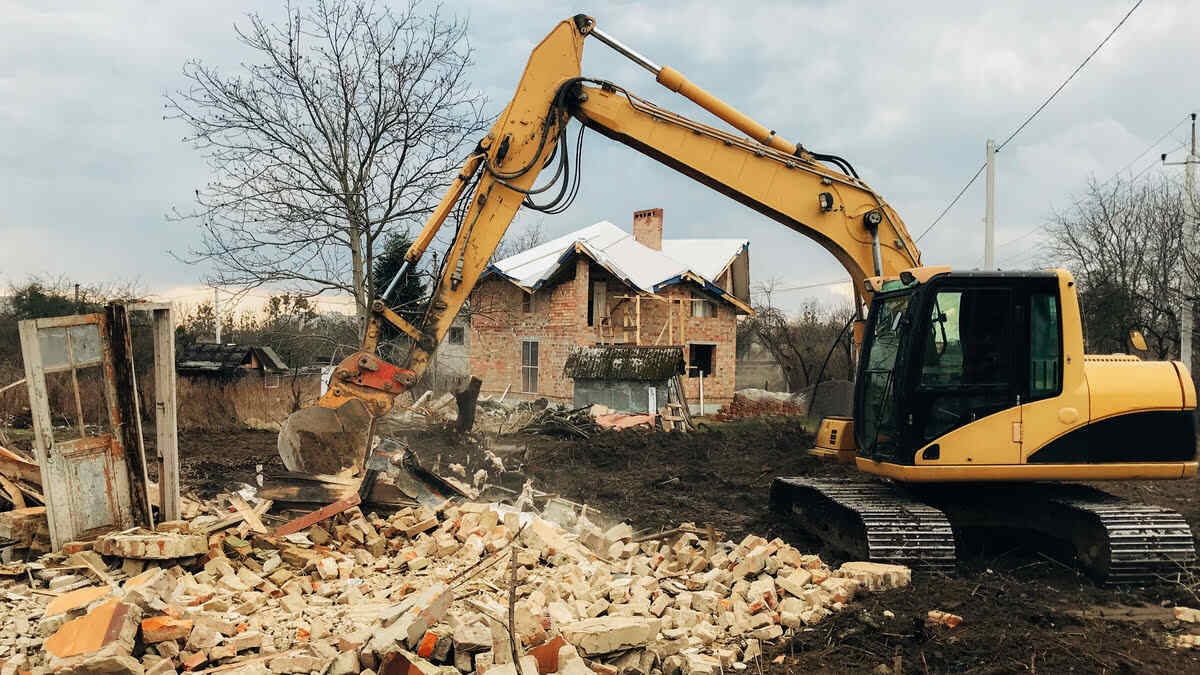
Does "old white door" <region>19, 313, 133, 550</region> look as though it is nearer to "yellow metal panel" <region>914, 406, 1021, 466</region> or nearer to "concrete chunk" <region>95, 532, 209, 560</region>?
"concrete chunk" <region>95, 532, 209, 560</region>

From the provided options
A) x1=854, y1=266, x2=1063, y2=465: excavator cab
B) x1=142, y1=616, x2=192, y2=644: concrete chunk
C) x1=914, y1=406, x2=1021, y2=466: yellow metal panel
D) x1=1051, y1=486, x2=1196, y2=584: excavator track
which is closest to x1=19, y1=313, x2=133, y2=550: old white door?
x1=142, y1=616, x2=192, y2=644: concrete chunk

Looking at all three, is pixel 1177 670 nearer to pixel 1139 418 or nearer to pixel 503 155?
pixel 1139 418

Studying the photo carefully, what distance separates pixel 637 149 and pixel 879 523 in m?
4.44

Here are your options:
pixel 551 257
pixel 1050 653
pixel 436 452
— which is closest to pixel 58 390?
pixel 436 452

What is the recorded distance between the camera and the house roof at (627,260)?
24.2 metres

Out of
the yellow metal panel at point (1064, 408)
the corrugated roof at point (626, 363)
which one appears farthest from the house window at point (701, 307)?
the yellow metal panel at point (1064, 408)

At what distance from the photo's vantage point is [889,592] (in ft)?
20.2

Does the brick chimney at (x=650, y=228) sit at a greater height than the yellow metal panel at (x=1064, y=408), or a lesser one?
greater

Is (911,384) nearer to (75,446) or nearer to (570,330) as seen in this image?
(75,446)

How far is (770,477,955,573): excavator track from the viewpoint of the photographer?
662 cm

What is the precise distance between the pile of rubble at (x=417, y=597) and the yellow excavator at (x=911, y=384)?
0.96m

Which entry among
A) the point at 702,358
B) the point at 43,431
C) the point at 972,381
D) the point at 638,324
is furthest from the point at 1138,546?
the point at 702,358

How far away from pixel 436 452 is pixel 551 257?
14.4 m

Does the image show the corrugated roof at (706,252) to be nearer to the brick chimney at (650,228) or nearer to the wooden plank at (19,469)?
the brick chimney at (650,228)
